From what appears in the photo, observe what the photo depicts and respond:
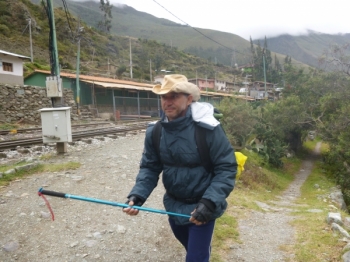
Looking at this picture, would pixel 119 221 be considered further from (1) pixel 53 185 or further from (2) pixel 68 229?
(1) pixel 53 185

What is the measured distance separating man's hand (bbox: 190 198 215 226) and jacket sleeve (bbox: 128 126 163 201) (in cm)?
54

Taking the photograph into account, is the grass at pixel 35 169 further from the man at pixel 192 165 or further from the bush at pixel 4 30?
the bush at pixel 4 30

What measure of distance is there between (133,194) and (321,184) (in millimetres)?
16686

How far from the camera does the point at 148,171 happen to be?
2.68m

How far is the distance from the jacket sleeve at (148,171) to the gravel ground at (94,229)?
150cm

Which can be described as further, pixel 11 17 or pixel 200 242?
pixel 11 17

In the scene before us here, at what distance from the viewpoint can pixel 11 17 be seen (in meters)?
45.2

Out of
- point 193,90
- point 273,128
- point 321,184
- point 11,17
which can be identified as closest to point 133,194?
point 193,90

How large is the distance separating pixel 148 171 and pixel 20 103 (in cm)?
1904

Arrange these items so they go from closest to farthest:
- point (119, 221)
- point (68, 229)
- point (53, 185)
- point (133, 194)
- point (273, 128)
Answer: point (133, 194), point (68, 229), point (119, 221), point (53, 185), point (273, 128)

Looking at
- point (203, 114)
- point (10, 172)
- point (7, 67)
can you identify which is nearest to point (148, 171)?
point (203, 114)

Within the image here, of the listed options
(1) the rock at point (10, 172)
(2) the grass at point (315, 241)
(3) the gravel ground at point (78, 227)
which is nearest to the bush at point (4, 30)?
(1) the rock at point (10, 172)

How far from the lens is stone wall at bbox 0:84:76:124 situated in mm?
18328

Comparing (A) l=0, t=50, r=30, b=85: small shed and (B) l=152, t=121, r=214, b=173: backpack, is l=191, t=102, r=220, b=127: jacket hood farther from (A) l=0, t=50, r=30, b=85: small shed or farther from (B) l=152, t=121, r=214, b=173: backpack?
(A) l=0, t=50, r=30, b=85: small shed
